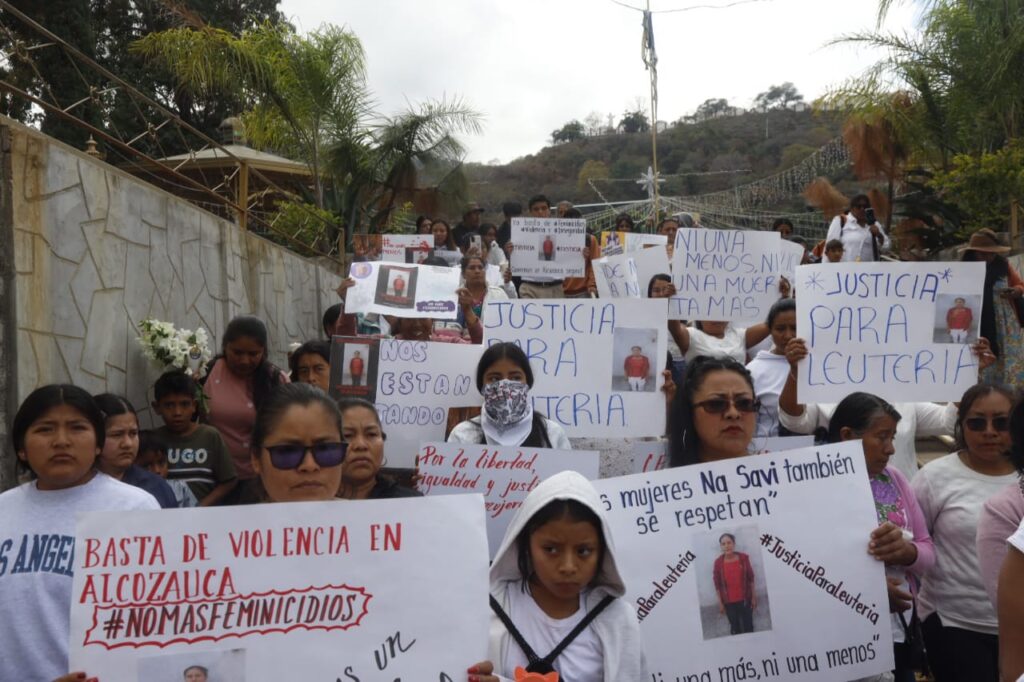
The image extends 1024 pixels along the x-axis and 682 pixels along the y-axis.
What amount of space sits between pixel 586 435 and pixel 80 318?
3075 millimetres

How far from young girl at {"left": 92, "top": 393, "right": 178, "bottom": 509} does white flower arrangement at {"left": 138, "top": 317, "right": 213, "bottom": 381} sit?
6.73ft

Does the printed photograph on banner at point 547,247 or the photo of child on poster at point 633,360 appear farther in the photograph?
the printed photograph on banner at point 547,247

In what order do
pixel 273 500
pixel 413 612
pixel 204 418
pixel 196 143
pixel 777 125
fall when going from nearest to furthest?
pixel 413 612
pixel 273 500
pixel 204 418
pixel 196 143
pixel 777 125

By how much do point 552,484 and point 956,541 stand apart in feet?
6.05

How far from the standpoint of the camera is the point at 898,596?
11.5 feet

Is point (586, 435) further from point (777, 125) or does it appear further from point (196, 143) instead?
point (777, 125)

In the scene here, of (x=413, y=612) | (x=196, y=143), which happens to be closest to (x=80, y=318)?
(x=413, y=612)

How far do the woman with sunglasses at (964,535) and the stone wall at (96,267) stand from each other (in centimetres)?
434

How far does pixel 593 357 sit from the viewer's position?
17.3 ft

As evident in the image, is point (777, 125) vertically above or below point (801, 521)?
above

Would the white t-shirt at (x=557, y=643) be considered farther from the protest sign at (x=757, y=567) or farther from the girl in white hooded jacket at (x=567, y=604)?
the protest sign at (x=757, y=567)

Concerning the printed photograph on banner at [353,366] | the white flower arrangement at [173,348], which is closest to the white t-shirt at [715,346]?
the printed photograph on banner at [353,366]

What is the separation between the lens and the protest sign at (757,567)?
10.7ft

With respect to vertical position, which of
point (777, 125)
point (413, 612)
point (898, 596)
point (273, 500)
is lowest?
point (898, 596)
